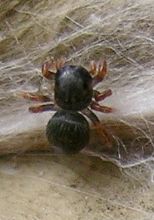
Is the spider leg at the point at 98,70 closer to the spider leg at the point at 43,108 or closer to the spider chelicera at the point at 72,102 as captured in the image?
the spider chelicera at the point at 72,102

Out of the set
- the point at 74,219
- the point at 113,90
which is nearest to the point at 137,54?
the point at 113,90

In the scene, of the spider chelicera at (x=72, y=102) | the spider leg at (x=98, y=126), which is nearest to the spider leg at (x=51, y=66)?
the spider chelicera at (x=72, y=102)

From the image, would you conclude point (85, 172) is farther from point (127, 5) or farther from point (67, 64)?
point (127, 5)

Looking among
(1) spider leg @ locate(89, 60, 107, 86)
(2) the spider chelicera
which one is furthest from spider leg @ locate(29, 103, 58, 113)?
(1) spider leg @ locate(89, 60, 107, 86)

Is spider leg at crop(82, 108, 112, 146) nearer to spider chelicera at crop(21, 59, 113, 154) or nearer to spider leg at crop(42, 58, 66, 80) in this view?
spider chelicera at crop(21, 59, 113, 154)

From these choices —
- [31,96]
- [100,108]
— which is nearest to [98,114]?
[100,108]

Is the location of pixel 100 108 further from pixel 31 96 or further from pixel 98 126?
pixel 31 96
